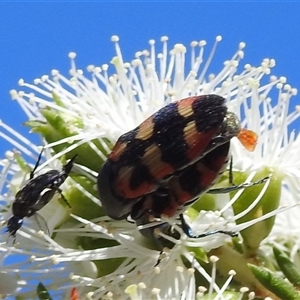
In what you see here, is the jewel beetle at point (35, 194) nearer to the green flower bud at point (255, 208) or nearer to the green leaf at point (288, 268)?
the green flower bud at point (255, 208)

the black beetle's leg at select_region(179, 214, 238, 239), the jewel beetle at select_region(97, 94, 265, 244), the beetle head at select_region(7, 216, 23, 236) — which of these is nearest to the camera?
the jewel beetle at select_region(97, 94, 265, 244)

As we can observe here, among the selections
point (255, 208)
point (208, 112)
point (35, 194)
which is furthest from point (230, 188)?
point (35, 194)

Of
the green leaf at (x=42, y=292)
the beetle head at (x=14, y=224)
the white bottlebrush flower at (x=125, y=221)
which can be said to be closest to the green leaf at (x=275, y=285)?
the white bottlebrush flower at (x=125, y=221)

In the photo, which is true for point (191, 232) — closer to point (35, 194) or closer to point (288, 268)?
point (288, 268)

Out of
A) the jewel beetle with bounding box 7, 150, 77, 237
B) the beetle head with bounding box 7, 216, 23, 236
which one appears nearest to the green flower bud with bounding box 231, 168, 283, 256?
the jewel beetle with bounding box 7, 150, 77, 237

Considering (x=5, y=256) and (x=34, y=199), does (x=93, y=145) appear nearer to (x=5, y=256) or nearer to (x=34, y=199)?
(x=34, y=199)

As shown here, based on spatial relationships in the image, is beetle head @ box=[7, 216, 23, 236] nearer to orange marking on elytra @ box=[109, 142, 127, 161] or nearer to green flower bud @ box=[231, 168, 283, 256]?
orange marking on elytra @ box=[109, 142, 127, 161]
